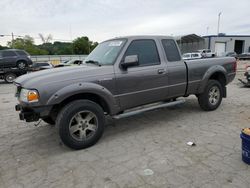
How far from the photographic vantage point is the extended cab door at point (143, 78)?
417cm

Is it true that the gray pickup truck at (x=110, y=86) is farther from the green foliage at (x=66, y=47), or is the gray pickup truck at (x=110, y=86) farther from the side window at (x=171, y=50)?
the green foliage at (x=66, y=47)

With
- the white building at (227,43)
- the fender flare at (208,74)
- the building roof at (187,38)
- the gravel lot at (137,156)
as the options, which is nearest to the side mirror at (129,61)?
the gravel lot at (137,156)

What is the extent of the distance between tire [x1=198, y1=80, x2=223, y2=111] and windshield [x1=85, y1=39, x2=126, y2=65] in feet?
8.63

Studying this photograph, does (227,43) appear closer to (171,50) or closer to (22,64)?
(22,64)

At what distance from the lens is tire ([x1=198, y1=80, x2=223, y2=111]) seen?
562 cm

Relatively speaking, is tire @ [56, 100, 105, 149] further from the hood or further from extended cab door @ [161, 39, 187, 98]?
extended cab door @ [161, 39, 187, 98]

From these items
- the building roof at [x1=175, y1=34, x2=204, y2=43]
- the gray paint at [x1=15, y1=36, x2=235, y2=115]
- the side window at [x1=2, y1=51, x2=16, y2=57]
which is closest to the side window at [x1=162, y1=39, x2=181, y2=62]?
the gray paint at [x1=15, y1=36, x2=235, y2=115]

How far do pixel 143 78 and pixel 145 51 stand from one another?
2.03ft

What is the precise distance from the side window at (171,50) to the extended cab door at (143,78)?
215 mm

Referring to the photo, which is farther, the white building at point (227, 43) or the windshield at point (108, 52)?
the white building at point (227, 43)

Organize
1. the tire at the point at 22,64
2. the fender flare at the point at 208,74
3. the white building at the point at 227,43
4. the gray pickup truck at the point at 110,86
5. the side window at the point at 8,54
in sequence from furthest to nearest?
1. the white building at the point at 227,43
2. the tire at the point at 22,64
3. the side window at the point at 8,54
4. the fender flare at the point at 208,74
5. the gray pickup truck at the point at 110,86

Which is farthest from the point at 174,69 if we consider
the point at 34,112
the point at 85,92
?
the point at 34,112

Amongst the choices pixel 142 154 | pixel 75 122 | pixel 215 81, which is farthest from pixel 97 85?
pixel 215 81

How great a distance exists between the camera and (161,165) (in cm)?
320
